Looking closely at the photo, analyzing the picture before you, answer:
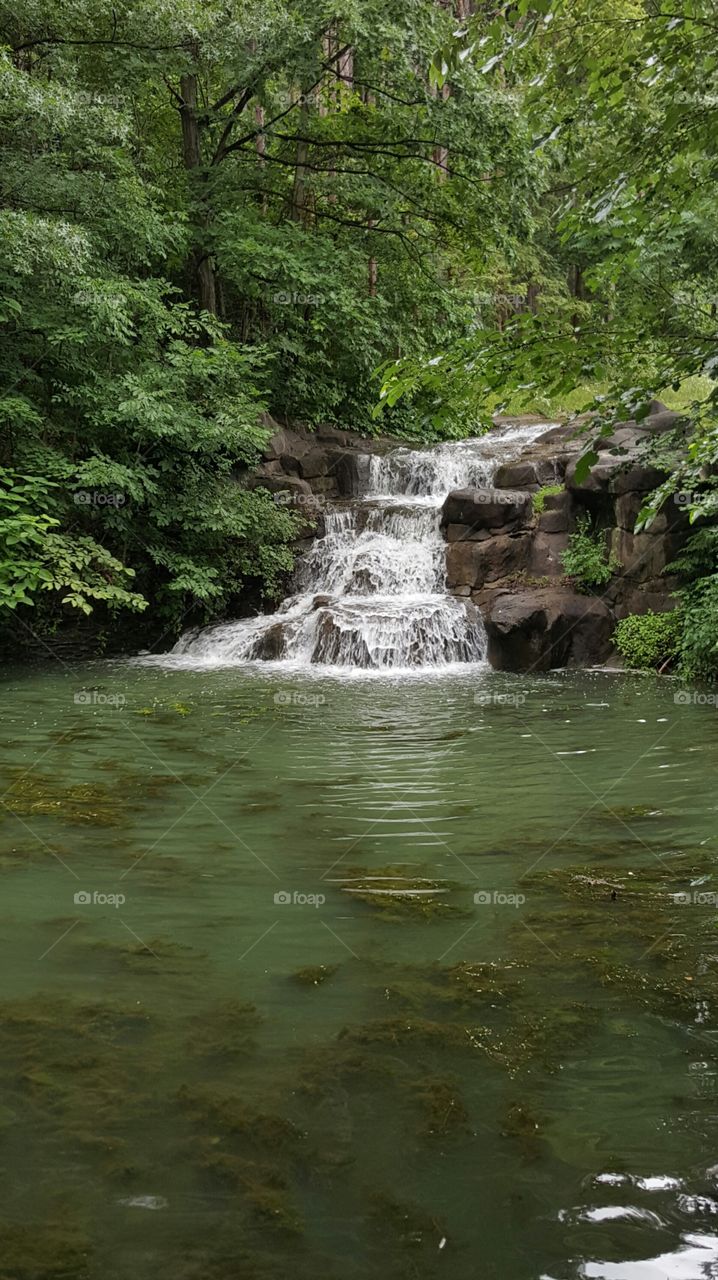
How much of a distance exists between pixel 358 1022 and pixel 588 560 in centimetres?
1125

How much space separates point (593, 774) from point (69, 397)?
909cm

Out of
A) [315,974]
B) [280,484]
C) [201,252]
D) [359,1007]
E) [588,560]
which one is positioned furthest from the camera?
[201,252]

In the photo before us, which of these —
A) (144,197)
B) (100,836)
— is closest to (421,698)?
(100,836)

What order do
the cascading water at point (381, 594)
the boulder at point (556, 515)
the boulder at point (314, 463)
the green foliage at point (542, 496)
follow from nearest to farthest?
the cascading water at point (381, 594) < the boulder at point (556, 515) < the green foliage at point (542, 496) < the boulder at point (314, 463)

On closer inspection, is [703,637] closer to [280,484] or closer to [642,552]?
[642,552]

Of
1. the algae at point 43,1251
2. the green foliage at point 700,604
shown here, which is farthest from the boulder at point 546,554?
the algae at point 43,1251

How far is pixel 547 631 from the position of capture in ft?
43.6

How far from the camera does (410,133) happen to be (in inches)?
679

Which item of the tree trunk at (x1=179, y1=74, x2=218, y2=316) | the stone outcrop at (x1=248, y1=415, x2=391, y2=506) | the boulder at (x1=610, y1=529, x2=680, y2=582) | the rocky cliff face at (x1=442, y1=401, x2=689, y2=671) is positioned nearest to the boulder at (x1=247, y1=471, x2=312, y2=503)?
the stone outcrop at (x1=248, y1=415, x2=391, y2=506)

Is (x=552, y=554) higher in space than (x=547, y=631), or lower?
higher

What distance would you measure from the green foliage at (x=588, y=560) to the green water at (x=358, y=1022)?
656cm

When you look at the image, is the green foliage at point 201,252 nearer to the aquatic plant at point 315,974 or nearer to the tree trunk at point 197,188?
the tree trunk at point 197,188

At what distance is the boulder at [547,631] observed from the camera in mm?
13242

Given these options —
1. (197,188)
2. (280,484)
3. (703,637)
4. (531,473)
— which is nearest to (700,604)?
(703,637)
